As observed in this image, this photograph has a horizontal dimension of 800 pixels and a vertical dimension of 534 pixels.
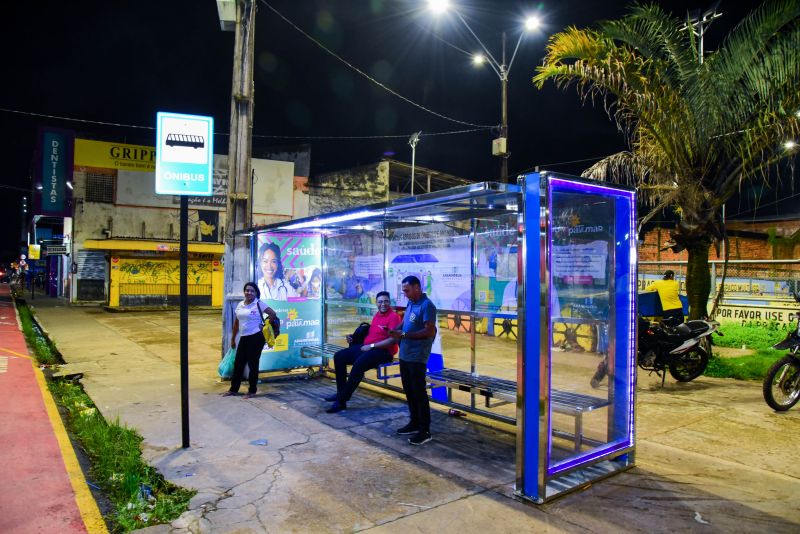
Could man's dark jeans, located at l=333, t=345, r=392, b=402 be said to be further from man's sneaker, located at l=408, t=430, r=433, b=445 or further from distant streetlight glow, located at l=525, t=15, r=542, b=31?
distant streetlight glow, located at l=525, t=15, r=542, b=31

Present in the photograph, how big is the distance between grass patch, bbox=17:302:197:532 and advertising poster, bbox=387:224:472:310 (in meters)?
3.90

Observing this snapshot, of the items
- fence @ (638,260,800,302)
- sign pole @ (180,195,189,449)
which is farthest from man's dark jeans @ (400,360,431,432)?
fence @ (638,260,800,302)

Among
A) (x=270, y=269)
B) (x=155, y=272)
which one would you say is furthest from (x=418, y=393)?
(x=155, y=272)

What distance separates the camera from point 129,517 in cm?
381

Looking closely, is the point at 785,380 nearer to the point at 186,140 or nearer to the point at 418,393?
the point at 418,393

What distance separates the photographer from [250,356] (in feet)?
24.1

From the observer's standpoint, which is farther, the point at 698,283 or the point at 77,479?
the point at 698,283

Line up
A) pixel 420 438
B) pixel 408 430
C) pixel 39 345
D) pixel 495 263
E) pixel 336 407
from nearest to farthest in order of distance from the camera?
1. pixel 420 438
2. pixel 408 430
3. pixel 336 407
4. pixel 495 263
5. pixel 39 345

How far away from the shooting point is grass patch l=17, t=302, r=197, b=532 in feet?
12.6

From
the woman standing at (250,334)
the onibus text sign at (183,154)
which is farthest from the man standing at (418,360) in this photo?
the woman standing at (250,334)

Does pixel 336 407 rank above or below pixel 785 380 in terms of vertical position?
below

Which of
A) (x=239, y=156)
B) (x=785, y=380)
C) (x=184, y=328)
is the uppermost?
(x=239, y=156)

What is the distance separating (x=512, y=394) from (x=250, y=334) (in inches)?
149

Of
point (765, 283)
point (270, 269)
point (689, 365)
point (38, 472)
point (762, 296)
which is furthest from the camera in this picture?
point (765, 283)
